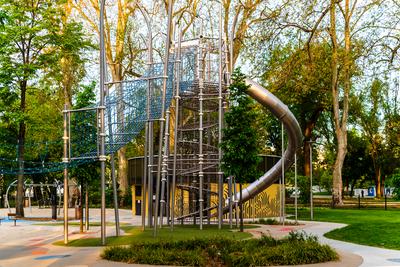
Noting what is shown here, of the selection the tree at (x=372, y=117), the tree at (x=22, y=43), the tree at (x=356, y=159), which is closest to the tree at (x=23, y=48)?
the tree at (x=22, y=43)

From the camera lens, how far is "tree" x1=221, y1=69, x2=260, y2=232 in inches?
864

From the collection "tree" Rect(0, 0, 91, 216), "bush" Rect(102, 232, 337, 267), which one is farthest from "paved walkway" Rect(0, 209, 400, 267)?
"tree" Rect(0, 0, 91, 216)

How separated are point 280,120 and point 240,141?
685cm

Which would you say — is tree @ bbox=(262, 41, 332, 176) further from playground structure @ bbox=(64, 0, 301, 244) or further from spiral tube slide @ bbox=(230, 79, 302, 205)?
spiral tube slide @ bbox=(230, 79, 302, 205)

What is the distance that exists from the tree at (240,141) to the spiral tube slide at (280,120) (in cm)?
323

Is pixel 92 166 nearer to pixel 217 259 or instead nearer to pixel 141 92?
pixel 141 92

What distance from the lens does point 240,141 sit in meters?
22.0

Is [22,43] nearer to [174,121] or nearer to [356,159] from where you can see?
[174,121]

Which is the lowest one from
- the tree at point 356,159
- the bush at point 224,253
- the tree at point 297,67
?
the bush at point 224,253

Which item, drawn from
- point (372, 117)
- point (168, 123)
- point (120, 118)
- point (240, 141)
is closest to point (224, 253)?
point (120, 118)

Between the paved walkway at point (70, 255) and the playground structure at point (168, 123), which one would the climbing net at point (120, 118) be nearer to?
the playground structure at point (168, 123)

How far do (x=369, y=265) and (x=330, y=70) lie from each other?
31.1 m

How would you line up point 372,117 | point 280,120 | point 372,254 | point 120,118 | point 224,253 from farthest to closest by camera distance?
point 372,117 < point 280,120 < point 120,118 < point 372,254 < point 224,253

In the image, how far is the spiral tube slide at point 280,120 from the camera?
26297mm
